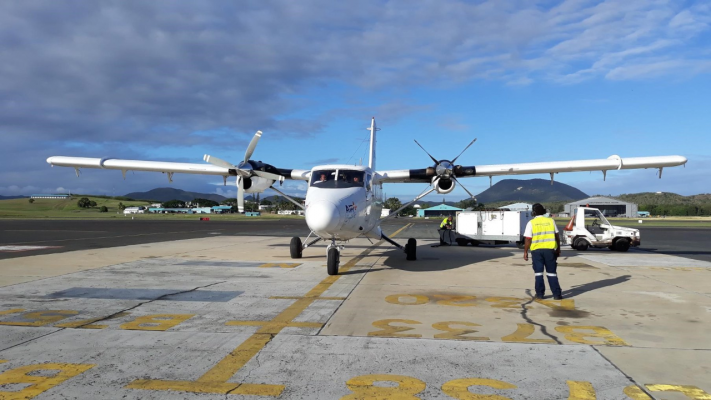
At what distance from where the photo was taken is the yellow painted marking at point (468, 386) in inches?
157

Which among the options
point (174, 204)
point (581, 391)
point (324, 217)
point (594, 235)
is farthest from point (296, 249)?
point (174, 204)

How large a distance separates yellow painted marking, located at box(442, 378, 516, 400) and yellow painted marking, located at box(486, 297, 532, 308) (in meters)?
3.86

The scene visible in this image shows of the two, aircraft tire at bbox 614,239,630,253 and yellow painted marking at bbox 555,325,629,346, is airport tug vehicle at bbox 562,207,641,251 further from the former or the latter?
yellow painted marking at bbox 555,325,629,346

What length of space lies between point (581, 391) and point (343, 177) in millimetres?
9241

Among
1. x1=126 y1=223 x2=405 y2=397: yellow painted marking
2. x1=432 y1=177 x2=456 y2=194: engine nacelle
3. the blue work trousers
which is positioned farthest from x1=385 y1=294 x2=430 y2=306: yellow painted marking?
x1=432 y1=177 x2=456 y2=194: engine nacelle

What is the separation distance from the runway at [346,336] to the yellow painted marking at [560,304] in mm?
55

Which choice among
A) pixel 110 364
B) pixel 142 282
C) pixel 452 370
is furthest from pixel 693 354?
pixel 142 282

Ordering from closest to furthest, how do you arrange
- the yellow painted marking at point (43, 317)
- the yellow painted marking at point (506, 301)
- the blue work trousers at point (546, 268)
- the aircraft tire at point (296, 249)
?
the yellow painted marking at point (43, 317) → the yellow painted marking at point (506, 301) → the blue work trousers at point (546, 268) → the aircraft tire at point (296, 249)

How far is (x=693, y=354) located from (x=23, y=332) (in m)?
8.19

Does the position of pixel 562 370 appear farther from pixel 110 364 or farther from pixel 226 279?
pixel 226 279

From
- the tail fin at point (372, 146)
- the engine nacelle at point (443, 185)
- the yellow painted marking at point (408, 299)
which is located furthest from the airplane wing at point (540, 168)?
the yellow painted marking at point (408, 299)

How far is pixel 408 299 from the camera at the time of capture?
8555mm

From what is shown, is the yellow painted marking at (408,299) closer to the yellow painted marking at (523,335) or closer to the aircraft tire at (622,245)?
the yellow painted marking at (523,335)

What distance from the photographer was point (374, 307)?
7.78 meters
